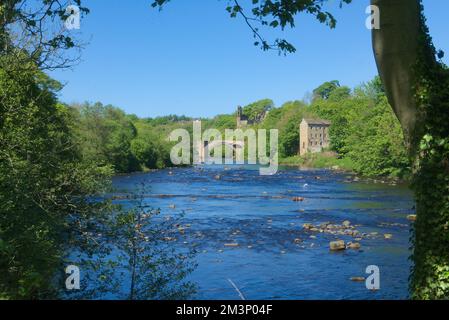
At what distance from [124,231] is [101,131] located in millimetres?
55928

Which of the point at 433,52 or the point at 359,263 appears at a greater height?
the point at 433,52

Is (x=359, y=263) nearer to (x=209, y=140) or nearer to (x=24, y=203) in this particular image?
(x=24, y=203)

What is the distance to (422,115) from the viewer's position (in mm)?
6191

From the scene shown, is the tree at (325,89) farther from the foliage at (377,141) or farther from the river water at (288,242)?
the river water at (288,242)

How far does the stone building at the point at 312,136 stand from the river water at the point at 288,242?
182ft

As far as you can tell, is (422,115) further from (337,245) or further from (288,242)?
(288,242)

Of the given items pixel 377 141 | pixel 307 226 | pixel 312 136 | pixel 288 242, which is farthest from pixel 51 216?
pixel 312 136

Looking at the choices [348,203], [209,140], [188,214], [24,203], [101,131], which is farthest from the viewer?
[209,140]

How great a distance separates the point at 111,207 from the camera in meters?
12.1

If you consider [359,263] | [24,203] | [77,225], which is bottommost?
[359,263]

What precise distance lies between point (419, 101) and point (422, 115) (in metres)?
0.29

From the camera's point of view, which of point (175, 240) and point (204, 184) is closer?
point (175, 240)

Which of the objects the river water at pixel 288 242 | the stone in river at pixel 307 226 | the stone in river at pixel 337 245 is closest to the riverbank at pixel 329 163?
the river water at pixel 288 242
